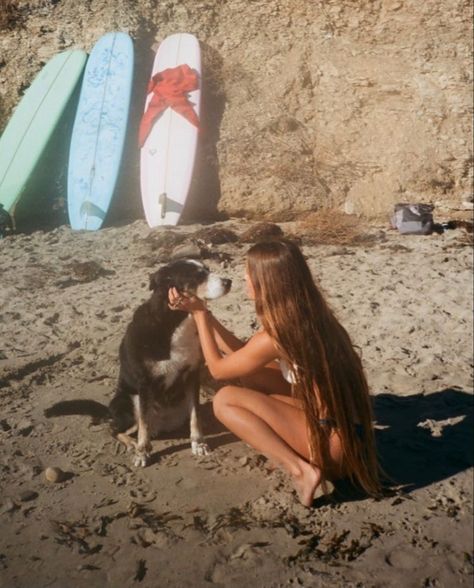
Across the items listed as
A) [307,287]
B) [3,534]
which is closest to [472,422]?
[307,287]

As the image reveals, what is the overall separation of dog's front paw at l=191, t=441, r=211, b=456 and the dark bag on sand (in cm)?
353

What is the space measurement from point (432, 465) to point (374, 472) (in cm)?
39

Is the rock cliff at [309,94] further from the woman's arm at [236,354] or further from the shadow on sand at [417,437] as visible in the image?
the woman's arm at [236,354]

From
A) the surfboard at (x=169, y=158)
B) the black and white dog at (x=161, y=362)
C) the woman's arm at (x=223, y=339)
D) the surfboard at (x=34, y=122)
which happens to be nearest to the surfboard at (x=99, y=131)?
the surfboard at (x=34, y=122)

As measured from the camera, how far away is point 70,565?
227cm

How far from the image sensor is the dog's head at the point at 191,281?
2.74 meters

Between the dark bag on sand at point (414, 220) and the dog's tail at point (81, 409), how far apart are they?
3.57m

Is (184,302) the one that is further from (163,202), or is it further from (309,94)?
(309,94)

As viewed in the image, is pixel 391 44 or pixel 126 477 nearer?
pixel 126 477

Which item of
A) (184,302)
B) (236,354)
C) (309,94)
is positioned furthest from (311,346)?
(309,94)

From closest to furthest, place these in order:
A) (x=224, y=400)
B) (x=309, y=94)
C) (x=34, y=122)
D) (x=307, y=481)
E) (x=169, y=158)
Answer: (x=307, y=481) < (x=224, y=400) < (x=169, y=158) < (x=34, y=122) < (x=309, y=94)

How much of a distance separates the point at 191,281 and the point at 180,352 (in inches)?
12.5

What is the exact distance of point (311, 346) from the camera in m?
2.31

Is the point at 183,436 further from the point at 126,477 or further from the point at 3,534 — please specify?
the point at 3,534
